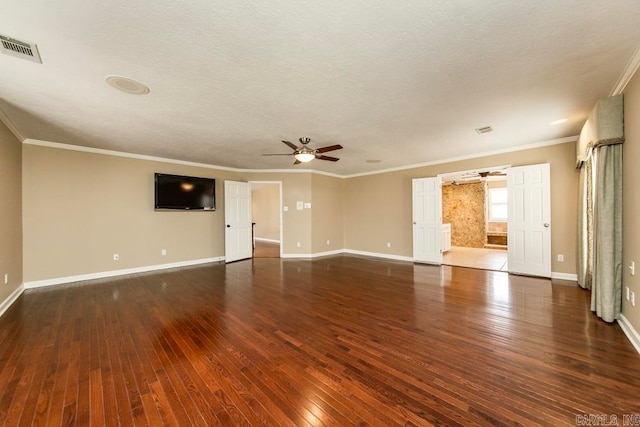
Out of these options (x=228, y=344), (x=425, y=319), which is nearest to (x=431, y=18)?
(x=425, y=319)

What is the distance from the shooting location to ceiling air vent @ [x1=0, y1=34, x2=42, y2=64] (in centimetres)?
192

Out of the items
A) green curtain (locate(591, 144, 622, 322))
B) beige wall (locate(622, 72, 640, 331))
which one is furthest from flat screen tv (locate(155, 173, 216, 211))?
beige wall (locate(622, 72, 640, 331))

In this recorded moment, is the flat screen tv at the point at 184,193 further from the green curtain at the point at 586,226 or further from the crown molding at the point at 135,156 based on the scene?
the green curtain at the point at 586,226

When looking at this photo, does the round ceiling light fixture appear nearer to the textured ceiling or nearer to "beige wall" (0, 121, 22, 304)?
the textured ceiling

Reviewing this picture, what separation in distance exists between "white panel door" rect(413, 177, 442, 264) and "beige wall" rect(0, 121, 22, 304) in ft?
24.4

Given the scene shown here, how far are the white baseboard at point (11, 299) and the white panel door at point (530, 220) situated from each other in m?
8.32

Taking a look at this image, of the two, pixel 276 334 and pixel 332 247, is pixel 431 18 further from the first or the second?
pixel 332 247

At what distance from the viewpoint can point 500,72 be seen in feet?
7.87

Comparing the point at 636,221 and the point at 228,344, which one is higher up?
the point at 636,221

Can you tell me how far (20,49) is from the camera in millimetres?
2008

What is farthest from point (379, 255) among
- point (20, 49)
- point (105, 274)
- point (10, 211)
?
point (10, 211)

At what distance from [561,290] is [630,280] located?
1.69 m

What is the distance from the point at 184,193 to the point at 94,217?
67.4 inches

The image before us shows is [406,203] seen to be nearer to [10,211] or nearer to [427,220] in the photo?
[427,220]
